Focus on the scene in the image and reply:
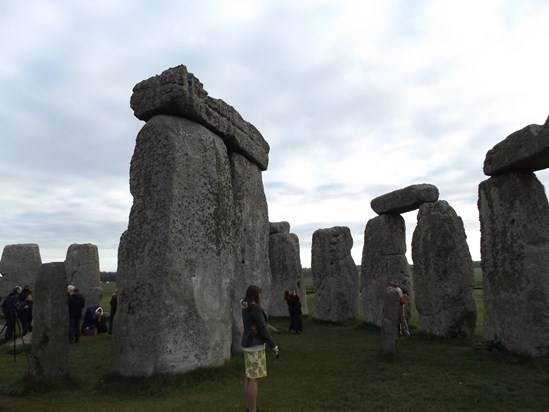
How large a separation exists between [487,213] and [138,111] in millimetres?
7300

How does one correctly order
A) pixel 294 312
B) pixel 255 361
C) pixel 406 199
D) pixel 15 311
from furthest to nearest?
pixel 294 312
pixel 406 199
pixel 15 311
pixel 255 361

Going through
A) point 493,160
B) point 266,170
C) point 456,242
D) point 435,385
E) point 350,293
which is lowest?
point 435,385

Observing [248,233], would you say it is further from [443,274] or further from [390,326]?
[443,274]

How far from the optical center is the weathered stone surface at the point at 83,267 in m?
→ 17.1

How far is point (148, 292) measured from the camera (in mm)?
6586

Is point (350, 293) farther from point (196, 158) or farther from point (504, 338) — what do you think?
point (196, 158)

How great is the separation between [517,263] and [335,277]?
26.6ft

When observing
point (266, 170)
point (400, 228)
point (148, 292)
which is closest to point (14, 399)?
point (148, 292)

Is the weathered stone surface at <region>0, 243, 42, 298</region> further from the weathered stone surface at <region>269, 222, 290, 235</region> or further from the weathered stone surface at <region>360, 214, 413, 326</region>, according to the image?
the weathered stone surface at <region>360, 214, 413, 326</region>

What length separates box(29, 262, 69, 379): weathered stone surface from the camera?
6.61 meters

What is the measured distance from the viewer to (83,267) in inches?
679

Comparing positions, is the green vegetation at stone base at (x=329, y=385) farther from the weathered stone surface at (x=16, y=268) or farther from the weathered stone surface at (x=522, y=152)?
the weathered stone surface at (x=16, y=268)

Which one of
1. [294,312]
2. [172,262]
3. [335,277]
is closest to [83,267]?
[294,312]

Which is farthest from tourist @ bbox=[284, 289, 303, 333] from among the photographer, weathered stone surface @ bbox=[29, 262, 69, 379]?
weathered stone surface @ bbox=[29, 262, 69, 379]
